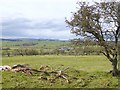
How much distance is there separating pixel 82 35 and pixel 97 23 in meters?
2.13

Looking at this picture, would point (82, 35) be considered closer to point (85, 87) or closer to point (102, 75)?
point (102, 75)

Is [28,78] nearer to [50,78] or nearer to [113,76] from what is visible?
[50,78]

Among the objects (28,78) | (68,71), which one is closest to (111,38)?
(68,71)

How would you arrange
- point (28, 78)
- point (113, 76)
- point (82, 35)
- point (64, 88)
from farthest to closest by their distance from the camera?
point (82, 35)
point (113, 76)
point (28, 78)
point (64, 88)

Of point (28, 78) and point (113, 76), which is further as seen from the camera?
point (113, 76)

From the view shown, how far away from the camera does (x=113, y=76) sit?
29.9 metres

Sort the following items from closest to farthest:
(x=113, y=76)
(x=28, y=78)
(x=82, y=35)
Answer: (x=28, y=78) → (x=113, y=76) → (x=82, y=35)

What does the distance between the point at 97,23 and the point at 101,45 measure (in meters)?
2.38

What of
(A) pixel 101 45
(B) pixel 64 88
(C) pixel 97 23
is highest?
(C) pixel 97 23

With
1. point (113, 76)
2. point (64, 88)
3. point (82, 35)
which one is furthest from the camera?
point (82, 35)

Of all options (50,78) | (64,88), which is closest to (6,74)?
(50,78)

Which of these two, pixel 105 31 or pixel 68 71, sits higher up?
pixel 105 31

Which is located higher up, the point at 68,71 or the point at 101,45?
the point at 101,45

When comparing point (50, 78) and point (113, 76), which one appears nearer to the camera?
point (50, 78)
